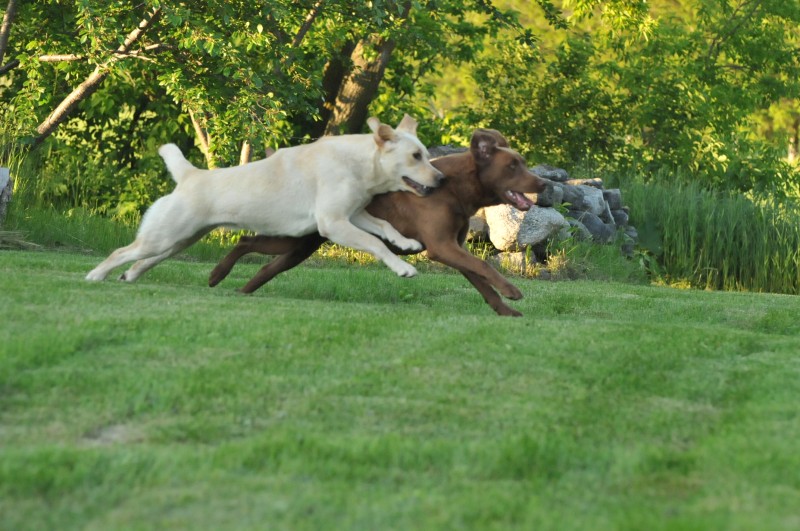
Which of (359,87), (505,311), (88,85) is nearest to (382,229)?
(505,311)

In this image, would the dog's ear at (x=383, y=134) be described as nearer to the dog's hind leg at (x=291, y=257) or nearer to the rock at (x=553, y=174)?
the dog's hind leg at (x=291, y=257)

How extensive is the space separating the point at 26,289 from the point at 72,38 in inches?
316

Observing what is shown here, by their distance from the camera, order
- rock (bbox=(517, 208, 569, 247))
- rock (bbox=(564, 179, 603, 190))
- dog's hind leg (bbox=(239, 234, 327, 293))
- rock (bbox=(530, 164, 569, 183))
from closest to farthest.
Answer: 1. dog's hind leg (bbox=(239, 234, 327, 293))
2. rock (bbox=(517, 208, 569, 247))
3. rock (bbox=(530, 164, 569, 183))
4. rock (bbox=(564, 179, 603, 190))

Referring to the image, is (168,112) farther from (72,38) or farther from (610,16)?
(610,16)

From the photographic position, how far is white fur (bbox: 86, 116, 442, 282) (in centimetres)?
794

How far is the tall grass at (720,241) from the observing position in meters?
15.8

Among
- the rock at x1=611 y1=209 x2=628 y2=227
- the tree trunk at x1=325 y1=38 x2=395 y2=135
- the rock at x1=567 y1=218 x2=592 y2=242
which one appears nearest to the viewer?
the rock at x1=567 y1=218 x2=592 y2=242

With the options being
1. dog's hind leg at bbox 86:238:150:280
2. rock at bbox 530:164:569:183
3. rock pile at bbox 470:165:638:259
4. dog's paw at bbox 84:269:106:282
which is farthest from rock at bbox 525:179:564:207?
dog's paw at bbox 84:269:106:282

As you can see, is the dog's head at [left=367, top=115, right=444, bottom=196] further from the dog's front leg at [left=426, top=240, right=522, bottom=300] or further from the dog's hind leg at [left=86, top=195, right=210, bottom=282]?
the dog's hind leg at [left=86, top=195, right=210, bottom=282]

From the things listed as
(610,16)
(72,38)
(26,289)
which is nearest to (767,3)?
(610,16)

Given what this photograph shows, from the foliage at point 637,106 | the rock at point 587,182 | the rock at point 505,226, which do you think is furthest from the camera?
the foliage at point 637,106

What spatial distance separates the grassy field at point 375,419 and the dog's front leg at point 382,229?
54cm

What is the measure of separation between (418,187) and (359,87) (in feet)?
32.2

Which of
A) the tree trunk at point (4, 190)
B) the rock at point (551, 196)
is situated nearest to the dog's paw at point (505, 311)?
the rock at point (551, 196)
